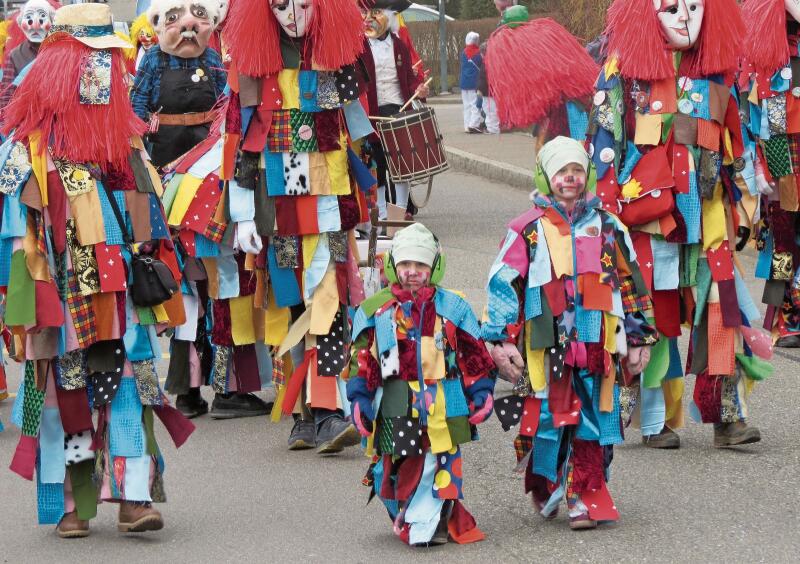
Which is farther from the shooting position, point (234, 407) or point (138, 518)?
point (234, 407)

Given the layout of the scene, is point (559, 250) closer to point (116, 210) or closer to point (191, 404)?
point (116, 210)

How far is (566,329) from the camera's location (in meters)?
6.05

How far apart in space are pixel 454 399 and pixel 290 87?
215 centimetres

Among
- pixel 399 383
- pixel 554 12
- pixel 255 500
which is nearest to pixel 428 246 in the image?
pixel 399 383

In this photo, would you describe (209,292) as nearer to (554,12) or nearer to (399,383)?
(399,383)

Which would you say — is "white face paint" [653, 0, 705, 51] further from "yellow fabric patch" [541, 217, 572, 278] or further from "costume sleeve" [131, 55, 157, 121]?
"costume sleeve" [131, 55, 157, 121]

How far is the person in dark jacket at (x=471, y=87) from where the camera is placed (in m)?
24.3

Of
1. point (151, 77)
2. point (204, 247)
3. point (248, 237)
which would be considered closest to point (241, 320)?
point (204, 247)

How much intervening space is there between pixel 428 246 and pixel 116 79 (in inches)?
54.7

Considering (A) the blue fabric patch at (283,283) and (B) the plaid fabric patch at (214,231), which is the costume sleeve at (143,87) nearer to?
(B) the plaid fabric patch at (214,231)

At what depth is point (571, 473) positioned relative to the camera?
6055 mm

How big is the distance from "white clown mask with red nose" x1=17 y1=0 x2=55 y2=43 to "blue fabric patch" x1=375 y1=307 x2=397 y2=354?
18.7ft

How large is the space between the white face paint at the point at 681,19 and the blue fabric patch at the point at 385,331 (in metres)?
2.06

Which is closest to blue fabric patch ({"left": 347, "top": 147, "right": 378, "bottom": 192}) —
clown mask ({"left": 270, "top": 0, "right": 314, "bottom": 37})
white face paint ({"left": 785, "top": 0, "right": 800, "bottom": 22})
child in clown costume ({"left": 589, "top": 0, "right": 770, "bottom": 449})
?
clown mask ({"left": 270, "top": 0, "right": 314, "bottom": 37})
